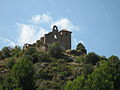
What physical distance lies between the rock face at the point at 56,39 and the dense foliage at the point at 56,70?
2.25m

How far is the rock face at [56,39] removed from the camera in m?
90.0

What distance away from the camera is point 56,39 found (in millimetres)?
91500

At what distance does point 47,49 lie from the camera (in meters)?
88.8

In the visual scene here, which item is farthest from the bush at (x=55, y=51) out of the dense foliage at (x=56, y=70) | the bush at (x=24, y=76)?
the bush at (x=24, y=76)

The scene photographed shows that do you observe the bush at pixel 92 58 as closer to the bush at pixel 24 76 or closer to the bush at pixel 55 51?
the bush at pixel 55 51

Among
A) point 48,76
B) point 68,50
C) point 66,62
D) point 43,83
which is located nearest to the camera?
point 43,83

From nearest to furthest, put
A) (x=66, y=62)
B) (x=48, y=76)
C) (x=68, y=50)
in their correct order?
(x=48, y=76), (x=66, y=62), (x=68, y=50)

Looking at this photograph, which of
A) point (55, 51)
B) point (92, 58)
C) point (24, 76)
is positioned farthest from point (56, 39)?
point (24, 76)

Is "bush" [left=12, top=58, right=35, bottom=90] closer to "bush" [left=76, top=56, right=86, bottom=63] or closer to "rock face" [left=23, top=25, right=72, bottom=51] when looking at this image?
"bush" [left=76, top=56, right=86, bottom=63]

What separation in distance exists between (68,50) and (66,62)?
6.83 metres

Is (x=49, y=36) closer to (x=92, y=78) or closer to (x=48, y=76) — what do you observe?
(x=48, y=76)

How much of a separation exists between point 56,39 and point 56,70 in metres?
15.3

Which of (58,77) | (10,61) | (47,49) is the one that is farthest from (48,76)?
(47,49)

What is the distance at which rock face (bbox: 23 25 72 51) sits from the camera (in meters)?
90.0
